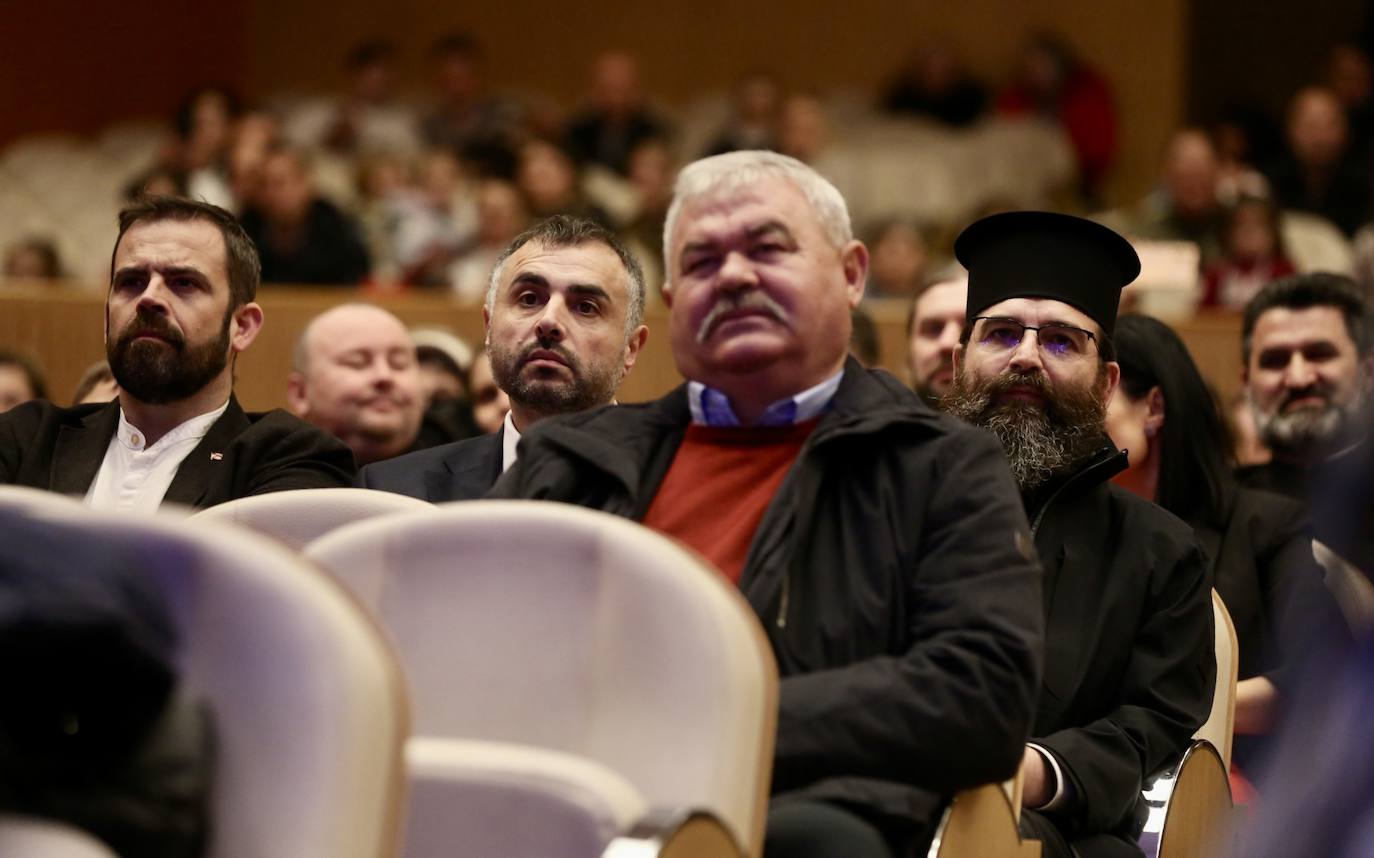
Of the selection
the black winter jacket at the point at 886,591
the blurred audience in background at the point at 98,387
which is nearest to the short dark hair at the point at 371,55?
the blurred audience in background at the point at 98,387

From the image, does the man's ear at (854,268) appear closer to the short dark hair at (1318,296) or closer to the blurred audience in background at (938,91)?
the short dark hair at (1318,296)

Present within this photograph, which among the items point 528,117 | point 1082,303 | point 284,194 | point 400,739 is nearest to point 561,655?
point 400,739

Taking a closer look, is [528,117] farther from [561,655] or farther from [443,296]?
[561,655]

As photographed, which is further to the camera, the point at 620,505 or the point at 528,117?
the point at 528,117

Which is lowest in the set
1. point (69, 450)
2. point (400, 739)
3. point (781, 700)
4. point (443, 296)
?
point (443, 296)

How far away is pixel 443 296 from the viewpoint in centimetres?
692

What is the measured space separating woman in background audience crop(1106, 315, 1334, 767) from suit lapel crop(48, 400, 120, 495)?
188 cm

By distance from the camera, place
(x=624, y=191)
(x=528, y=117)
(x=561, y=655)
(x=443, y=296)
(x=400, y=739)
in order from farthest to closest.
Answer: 1. (x=528, y=117)
2. (x=624, y=191)
3. (x=443, y=296)
4. (x=561, y=655)
5. (x=400, y=739)

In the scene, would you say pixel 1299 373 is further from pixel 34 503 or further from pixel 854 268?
pixel 34 503

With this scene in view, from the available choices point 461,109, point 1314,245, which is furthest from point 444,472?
point 461,109

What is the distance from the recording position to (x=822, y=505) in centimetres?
224

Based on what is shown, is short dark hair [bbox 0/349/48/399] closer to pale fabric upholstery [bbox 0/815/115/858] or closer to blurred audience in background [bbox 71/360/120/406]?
blurred audience in background [bbox 71/360/120/406]

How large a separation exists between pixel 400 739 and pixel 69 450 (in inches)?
84.3

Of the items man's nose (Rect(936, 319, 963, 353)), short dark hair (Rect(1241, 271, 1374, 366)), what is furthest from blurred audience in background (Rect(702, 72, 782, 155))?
short dark hair (Rect(1241, 271, 1374, 366))
